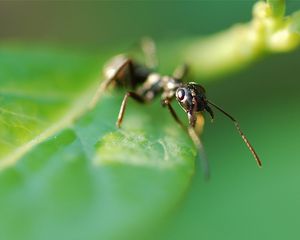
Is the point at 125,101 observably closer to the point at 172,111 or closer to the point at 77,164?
the point at 172,111

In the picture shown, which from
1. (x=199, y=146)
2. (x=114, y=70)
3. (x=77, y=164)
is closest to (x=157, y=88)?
(x=114, y=70)

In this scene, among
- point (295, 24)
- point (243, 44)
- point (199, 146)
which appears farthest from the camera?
point (243, 44)

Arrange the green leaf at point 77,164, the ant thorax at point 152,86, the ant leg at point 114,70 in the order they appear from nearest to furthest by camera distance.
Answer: the green leaf at point 77,164 < the ant leg at point 114,70 < the ant thorax at point 152,86

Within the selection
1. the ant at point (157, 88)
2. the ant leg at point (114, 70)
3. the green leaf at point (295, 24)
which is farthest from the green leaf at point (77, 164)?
the green leaf at point (295, 24)

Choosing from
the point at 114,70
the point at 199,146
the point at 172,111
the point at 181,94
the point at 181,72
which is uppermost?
the point at 114,70

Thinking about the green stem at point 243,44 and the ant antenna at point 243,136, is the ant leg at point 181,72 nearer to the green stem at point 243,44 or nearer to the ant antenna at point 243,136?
the green stem at point 243,44

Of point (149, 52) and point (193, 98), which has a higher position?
point (149, 52)

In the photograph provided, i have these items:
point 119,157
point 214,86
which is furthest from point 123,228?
point 214,86
